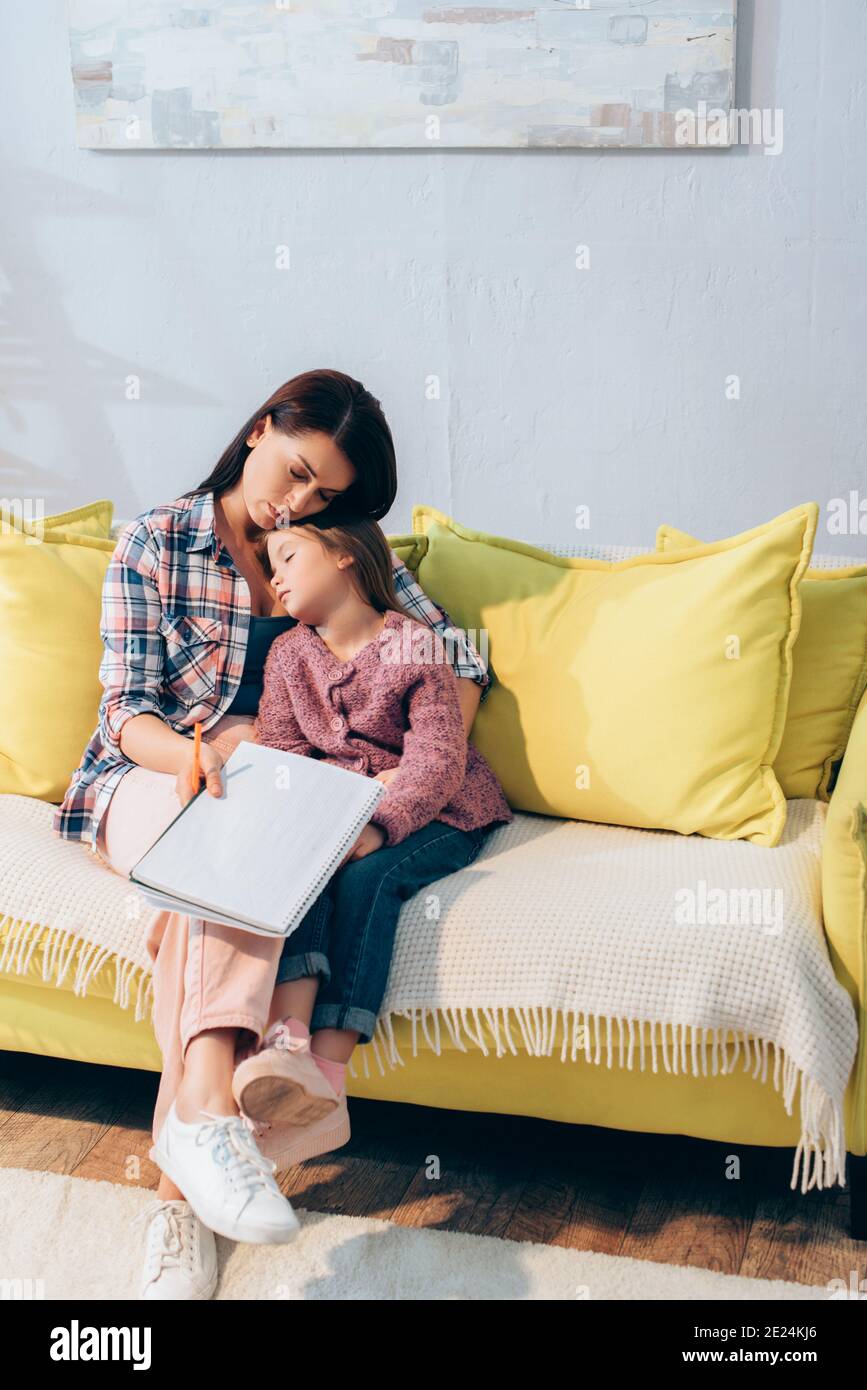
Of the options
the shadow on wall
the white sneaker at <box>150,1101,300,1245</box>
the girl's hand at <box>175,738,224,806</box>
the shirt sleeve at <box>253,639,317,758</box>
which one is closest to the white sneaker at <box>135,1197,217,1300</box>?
the white sneaker at <box>150,1101,300,1245</box>

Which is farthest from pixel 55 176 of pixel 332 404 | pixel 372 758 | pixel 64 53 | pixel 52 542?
pixel 372 758

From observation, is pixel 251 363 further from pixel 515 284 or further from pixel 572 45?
pixel 572 45

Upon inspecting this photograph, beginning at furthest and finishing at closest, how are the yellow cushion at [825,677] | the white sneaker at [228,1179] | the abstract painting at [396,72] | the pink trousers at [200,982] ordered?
the abstract painting at [396,72] < the yellow cushion at [825,677] < the pink trousers at [200,982] < the white sneaker at [228,1179]

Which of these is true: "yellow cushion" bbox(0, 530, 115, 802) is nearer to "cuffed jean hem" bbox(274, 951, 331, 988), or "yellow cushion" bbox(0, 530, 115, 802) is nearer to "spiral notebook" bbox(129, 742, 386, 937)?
"spiral notebook" bbox(129, 742, 386, 937)

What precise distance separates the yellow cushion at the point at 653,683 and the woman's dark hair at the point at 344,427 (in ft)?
0.72

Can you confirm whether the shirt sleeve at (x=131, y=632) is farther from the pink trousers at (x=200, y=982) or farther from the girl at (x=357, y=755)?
the pink trousers at (x=200, y=982)

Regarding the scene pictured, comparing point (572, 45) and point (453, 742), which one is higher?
point (572, 45)

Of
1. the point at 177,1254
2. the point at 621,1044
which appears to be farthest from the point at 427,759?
the point at 177,1254

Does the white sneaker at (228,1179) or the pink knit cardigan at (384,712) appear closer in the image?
the white sneaker at (228,1179)

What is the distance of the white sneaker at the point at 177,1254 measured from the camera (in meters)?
1.35

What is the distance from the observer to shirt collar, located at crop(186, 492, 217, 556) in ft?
5.84

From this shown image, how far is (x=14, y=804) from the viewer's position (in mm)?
1828

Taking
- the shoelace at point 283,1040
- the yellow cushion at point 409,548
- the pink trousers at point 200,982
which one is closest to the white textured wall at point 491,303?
the yellow cushion at point 409,548

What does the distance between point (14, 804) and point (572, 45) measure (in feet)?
6.05
